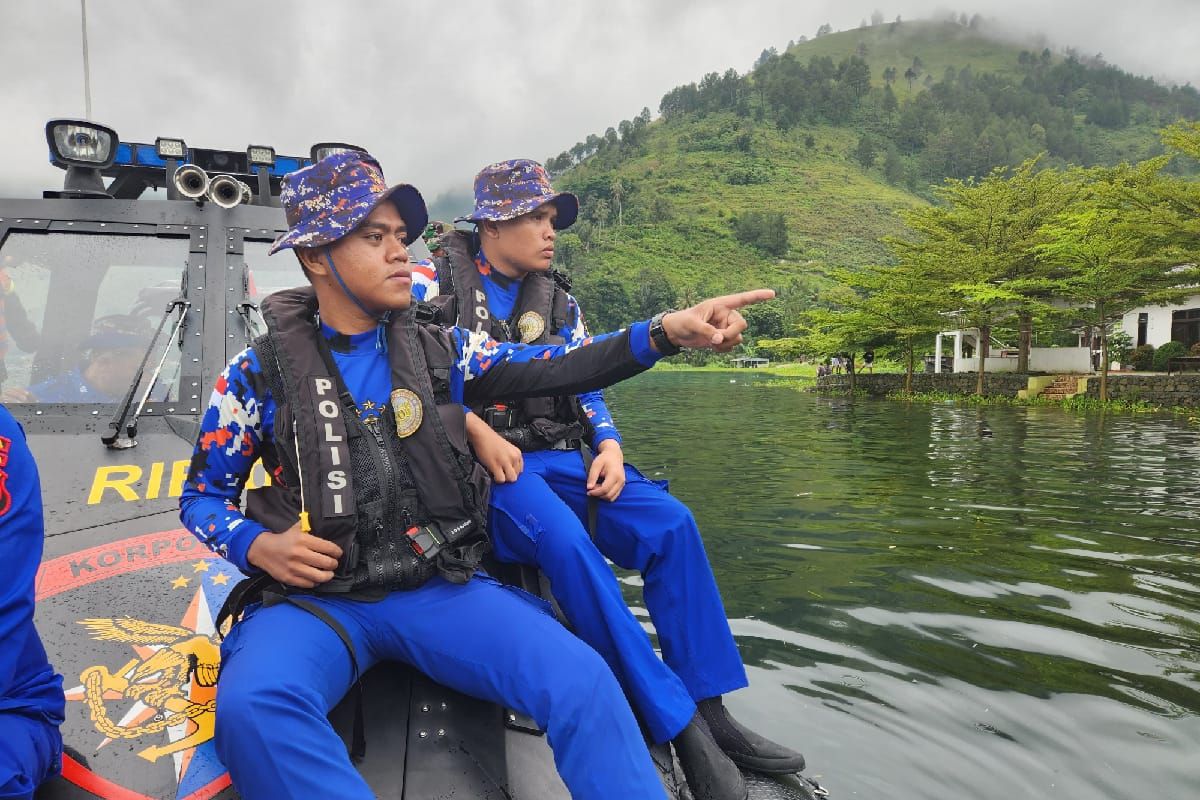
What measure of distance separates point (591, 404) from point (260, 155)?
322 centimetres

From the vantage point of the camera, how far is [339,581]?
85.1 inches

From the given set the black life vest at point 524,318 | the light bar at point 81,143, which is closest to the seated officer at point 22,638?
the black life vest at point 524,318

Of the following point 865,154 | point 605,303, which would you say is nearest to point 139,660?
point 605,303

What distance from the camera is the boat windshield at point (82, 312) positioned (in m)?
A: 4.11

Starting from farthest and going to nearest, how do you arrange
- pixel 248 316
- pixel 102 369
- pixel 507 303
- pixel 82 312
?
pixel 248 316 → pixel 82 312 → pixel 102 369 → pixel 507 303

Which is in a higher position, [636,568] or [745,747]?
[636,568]

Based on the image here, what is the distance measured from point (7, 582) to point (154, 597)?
41.2 inches

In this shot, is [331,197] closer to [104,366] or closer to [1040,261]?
[104,366]

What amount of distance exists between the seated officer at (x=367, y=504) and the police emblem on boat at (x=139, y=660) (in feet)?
0.99

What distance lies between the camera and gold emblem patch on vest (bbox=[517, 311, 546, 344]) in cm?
336

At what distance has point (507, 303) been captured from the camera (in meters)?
3.49

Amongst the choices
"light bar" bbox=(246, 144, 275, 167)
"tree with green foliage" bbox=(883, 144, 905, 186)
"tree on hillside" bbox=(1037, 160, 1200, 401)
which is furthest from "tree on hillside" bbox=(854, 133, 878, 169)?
"light bar" bbox=(246, 144, 275, 167)

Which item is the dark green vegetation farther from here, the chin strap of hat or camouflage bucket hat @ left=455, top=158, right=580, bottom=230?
the chin strap of hat

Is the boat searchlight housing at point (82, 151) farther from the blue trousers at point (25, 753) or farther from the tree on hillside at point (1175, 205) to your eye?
the tree on hillside at point (1175, 205)
